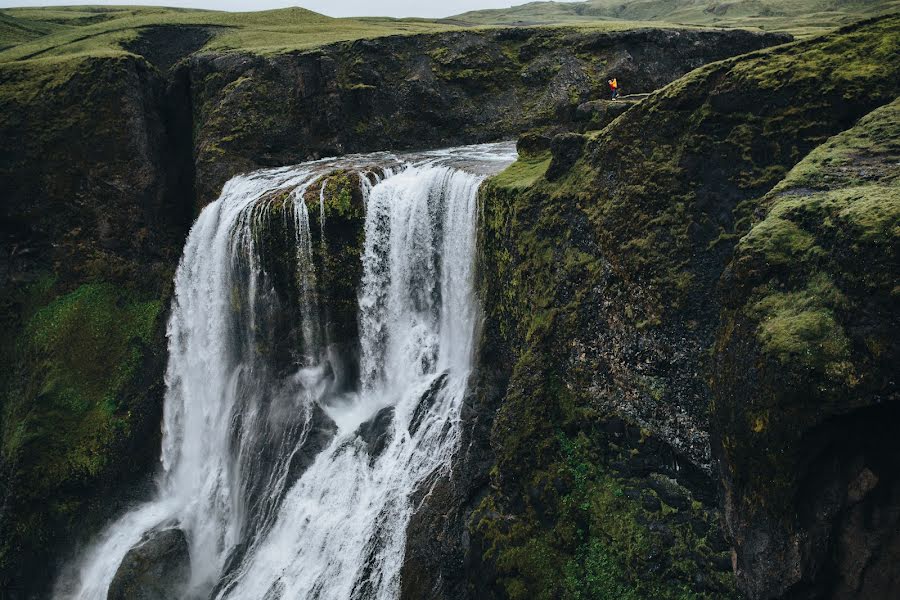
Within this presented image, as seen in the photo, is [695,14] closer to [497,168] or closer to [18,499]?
[497,168]

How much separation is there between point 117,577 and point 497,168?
14.7 m

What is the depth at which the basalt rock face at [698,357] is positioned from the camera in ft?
21.2

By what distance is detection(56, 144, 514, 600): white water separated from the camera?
12.6 m

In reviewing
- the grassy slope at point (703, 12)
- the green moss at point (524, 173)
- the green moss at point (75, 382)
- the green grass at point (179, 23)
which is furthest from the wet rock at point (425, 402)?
the grassy slope at point (703, 12)

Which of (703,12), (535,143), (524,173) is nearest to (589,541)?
(524,173)

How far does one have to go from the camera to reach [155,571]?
14.7 m

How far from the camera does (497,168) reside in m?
16.5

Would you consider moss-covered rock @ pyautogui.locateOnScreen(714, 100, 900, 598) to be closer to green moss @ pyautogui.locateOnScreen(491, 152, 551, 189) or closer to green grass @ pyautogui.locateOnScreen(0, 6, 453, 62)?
green moss @ pyautogui.locateOnScreen(491, 152, 551, 189)

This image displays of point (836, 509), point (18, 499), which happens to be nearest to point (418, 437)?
point (836, 509)

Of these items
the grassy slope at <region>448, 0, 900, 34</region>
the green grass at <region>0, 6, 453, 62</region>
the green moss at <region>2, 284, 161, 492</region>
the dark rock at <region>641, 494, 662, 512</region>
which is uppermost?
the grassy slope at <region>448, 0, 900, 34</region>

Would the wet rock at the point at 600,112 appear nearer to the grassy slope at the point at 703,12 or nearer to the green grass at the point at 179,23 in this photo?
the green grass at the point at 179,23

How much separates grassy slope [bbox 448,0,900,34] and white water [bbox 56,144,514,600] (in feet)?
128

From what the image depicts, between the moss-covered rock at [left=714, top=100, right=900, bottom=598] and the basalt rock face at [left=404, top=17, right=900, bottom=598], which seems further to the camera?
the basalt rock face at [left=404, top=17, right=900, bottom=598]

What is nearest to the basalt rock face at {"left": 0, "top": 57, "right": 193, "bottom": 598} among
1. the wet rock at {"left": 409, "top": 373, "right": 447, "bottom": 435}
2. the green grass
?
the green grass
